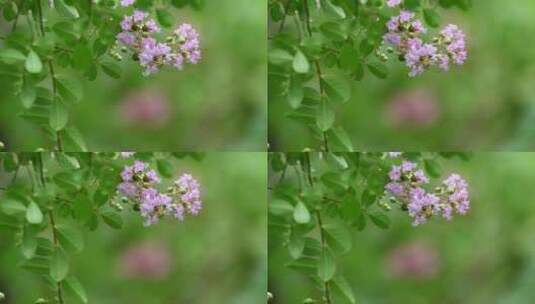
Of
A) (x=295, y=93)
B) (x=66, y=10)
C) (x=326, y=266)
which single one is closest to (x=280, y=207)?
(x=326, y=266)

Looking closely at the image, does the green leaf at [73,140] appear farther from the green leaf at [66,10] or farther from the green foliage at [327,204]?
the green foliage at [327,204]

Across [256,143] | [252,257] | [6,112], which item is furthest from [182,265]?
[6,112]

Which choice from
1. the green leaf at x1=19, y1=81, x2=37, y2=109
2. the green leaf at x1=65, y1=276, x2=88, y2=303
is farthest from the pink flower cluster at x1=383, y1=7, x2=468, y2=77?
the green leaf at x1=65, y1=276, x2=88, y2=303

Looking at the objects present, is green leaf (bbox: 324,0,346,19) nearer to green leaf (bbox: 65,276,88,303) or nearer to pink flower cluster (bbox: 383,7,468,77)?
pink flower cluster (bbox: 383,7,468,77)

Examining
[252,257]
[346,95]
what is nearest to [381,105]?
[346,95]

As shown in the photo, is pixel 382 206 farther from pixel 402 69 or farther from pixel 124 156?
pixel 124 156

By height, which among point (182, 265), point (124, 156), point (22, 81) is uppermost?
point (22, 81)

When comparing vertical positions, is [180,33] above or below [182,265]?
above
